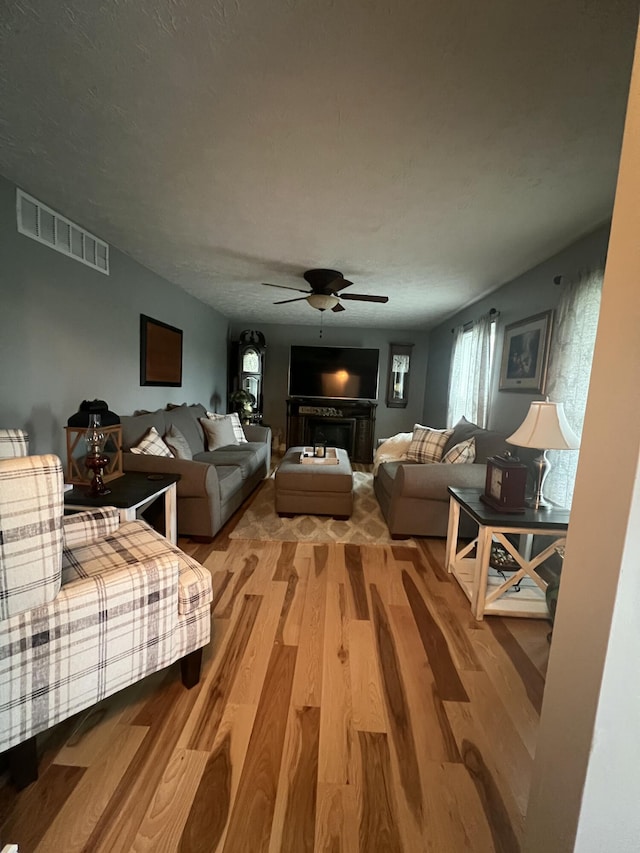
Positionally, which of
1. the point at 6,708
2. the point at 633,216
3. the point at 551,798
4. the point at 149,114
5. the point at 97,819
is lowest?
the point at 97,819

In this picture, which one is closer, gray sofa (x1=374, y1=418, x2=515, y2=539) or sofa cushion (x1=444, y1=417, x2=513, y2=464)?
gray sofa (x1=374, y1=418, x2=515, y2=539)

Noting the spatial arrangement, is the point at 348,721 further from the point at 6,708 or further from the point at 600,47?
the point at 600,47

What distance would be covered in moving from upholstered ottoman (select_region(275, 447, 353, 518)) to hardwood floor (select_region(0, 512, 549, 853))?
4.35ft

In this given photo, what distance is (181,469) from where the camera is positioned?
8.87ft

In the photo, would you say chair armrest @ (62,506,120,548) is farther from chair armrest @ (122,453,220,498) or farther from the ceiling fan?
the ceiling fan

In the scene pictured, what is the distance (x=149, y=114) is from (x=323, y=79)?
725 millimetres

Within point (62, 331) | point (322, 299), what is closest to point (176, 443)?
point (62, 331)

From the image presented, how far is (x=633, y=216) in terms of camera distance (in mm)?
576

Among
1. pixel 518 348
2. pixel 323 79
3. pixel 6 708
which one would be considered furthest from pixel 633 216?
pixel 518 348

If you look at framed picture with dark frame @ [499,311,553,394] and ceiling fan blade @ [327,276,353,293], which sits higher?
ceiling fan blade @ [327,276,353,293]

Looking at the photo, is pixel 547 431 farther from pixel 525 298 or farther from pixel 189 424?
pixel 189 424

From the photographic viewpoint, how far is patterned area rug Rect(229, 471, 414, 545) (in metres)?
2.96

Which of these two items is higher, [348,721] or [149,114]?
[149,114]

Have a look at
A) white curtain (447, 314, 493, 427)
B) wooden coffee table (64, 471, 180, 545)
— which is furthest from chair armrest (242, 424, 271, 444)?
white curtain (447, 314, 493, 427)
